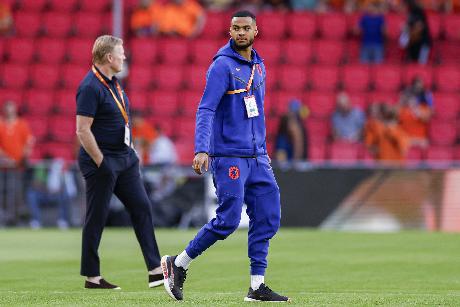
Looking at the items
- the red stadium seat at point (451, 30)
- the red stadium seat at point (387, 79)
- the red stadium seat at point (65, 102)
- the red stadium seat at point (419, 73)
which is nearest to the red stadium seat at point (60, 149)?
the red stadium seat at point (65, 102)

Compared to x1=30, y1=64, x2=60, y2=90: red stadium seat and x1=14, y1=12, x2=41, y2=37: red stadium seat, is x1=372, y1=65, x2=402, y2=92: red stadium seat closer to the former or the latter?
x1=30, y1=64, x2=60, y2=90: red stadium seat

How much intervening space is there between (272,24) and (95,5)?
418cm

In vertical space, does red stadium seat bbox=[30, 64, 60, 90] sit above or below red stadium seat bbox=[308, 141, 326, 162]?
above

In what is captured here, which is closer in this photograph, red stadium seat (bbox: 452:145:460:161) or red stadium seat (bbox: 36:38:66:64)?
red stadium seat (bbox: 452:145:460:161)

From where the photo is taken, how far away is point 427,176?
20.3m

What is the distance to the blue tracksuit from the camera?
28.6 ft

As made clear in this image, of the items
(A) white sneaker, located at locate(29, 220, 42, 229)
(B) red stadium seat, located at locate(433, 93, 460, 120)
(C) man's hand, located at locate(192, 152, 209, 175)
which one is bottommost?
(A) white sneaker, located at locate(29, 220, 42, 229)

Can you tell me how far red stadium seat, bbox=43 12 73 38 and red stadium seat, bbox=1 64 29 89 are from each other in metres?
1.34

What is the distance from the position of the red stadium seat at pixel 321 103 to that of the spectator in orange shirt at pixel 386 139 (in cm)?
297

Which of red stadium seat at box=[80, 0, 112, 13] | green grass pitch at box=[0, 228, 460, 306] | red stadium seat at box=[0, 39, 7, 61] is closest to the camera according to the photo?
green grass pitch at box=[0, 228, 460, 306]

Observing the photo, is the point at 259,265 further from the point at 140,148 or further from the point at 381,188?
the point at 140,148

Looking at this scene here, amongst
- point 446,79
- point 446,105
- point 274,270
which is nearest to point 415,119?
point 446,105

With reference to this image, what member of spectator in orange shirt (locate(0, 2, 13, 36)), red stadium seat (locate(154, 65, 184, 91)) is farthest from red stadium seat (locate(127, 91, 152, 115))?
spectator in orange shirt (locate(0, 2, 13, 36))

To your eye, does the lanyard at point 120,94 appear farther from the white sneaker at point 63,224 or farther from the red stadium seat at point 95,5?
the red stadium seat at point 95,5
